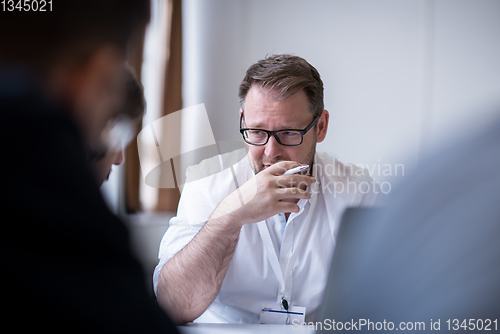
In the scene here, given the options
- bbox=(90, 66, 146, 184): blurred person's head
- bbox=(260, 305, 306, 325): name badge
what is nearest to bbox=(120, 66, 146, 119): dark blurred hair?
bbox=(90, 66, 146, 184): blurred person's head

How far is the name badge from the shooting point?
740 mm

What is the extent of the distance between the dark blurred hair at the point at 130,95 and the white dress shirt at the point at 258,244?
1.10 feet

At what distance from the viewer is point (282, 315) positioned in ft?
2.49

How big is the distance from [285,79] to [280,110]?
3.9 inches

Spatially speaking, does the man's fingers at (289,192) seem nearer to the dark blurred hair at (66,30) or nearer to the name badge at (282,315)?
the name badge at (282,315)

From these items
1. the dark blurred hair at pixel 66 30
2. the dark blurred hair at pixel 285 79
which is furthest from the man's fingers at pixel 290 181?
the dark blurred hair at pixel 66 30

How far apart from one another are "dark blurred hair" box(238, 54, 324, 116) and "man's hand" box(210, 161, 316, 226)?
9.7 inches

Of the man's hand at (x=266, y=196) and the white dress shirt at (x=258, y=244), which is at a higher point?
the man's hand at (x=266, y=196)

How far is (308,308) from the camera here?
78cm

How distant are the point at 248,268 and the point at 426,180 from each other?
0.78m

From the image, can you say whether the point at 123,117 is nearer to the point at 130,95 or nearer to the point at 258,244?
the point at 130,95

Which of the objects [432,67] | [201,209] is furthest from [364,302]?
[432,67]

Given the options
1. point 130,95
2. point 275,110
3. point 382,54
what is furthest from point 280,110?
point 130,95

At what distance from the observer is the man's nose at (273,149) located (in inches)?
35.9
